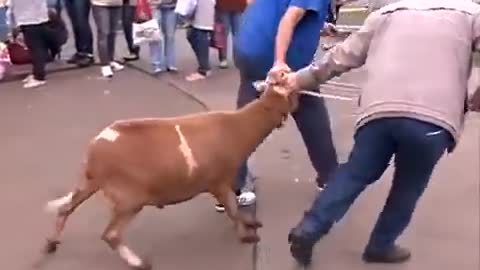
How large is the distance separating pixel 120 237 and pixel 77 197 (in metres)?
0.36

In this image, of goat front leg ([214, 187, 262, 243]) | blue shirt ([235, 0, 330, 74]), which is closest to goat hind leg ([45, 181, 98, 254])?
goat front leg ([214, 187, 262, 243])

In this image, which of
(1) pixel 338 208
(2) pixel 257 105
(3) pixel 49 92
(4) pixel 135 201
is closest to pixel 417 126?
(1) pixel 338 208

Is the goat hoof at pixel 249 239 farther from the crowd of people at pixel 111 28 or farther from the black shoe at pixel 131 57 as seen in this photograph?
the black shoe at pixel 131 57

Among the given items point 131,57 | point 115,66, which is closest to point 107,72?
point 115,66

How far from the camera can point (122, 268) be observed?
5.02m

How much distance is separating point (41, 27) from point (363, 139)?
5811mm

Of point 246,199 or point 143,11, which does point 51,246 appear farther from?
point 143,11

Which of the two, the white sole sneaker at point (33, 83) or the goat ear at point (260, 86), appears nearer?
the goat ear at point (260, 86)

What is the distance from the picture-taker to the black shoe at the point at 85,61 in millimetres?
10617

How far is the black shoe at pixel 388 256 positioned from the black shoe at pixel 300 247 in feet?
1.22

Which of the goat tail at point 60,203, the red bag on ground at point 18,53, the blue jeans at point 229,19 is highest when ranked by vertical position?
the goat tail at point 60,203

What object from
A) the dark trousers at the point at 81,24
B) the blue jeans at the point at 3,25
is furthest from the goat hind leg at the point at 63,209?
the blue jeans at the point at 3,25

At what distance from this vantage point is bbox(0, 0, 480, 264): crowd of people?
14.3 feet

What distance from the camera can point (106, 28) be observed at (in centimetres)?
1012
